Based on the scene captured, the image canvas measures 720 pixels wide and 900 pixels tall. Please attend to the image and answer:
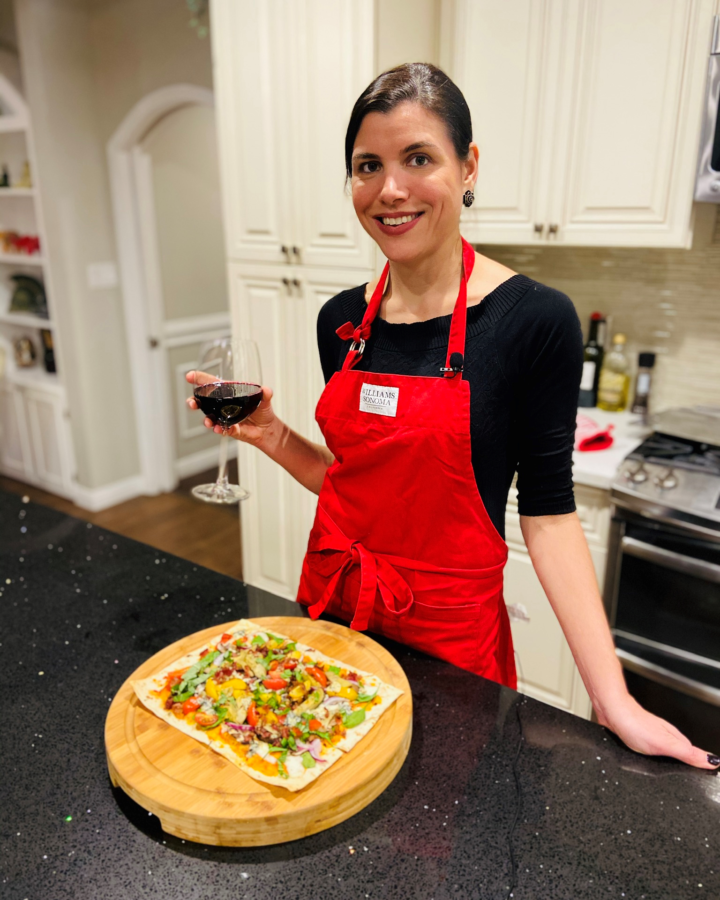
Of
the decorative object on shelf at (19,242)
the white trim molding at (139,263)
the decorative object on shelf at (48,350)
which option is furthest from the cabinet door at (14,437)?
the decorative object on shelf at (19,242)

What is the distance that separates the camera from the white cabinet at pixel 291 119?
6.84 feet

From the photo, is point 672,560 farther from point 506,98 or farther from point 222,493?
point 506,98

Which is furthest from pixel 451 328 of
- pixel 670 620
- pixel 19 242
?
pixel 19 242

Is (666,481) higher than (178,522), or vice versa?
(666,481)

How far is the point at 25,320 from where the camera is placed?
13.2 feet

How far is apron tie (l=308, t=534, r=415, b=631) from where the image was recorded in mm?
1051

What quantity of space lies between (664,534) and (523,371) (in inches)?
40.0

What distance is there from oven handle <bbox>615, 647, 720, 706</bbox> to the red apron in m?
1.00

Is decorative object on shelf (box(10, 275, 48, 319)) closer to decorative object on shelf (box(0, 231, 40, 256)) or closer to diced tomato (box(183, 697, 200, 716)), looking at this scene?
decorative object on shelf (box(0, 231, 40, 256))

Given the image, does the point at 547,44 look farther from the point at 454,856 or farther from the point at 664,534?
the point at 454,856

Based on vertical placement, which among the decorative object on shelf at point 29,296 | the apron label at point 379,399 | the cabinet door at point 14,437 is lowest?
the cabinet door at point 14,437

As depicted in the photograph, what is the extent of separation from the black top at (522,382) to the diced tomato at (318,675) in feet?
1.21

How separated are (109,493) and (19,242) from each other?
5.09 feet

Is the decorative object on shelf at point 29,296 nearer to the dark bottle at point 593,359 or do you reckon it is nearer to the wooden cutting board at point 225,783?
the dark bottle at point 593,359
